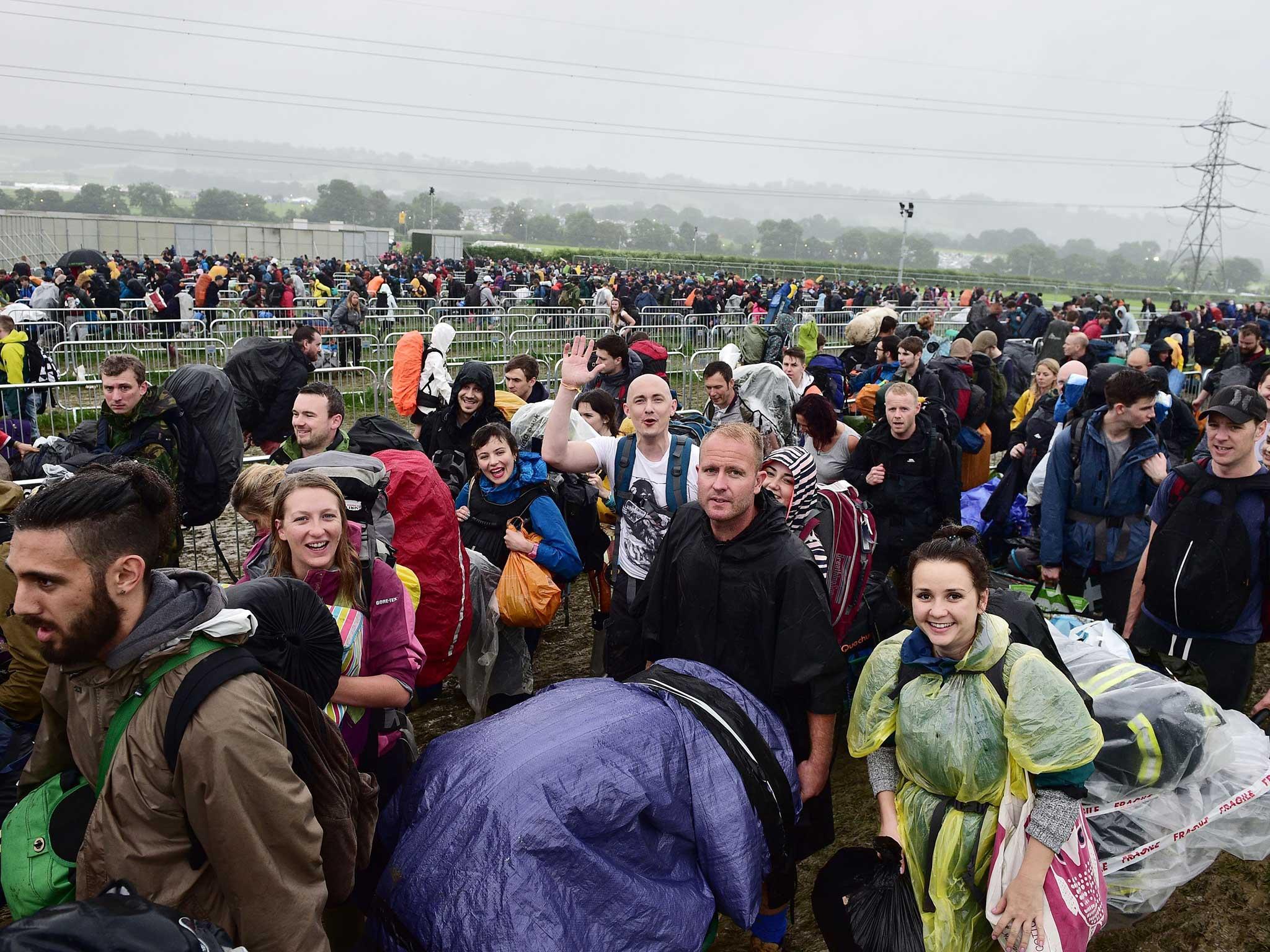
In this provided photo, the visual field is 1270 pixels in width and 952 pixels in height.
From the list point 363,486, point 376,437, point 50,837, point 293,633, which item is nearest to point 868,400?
point 376,437

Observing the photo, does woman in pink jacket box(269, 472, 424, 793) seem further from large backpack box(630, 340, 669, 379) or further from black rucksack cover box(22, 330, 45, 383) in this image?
black rucksack cover box(22, 330, 45, 383)

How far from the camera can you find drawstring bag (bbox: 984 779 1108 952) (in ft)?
7.89

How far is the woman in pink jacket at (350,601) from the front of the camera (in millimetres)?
2709

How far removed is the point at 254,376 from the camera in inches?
281

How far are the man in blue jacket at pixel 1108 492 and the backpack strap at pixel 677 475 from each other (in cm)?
211

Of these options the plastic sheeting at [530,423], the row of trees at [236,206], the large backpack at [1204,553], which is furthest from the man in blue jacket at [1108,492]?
the row of trees at [236,206]

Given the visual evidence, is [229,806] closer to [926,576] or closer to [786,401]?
[926,576]

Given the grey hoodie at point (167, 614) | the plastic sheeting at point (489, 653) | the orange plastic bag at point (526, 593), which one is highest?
the grey hoodie at point (167, 614)

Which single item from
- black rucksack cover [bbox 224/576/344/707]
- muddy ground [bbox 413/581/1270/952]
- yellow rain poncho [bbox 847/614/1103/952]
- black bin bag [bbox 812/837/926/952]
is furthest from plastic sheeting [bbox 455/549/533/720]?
yellow rain poncho [bbox 847/614/1103/952]

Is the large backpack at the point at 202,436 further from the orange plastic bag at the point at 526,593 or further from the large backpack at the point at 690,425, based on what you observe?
the large backpack at the point at 690,425

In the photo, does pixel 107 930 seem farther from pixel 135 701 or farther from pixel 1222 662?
pixel 1222 662

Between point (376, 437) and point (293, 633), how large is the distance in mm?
2481

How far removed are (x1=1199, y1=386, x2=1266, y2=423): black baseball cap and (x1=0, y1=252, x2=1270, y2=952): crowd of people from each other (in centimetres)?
1

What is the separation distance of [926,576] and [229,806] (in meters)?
1.91
